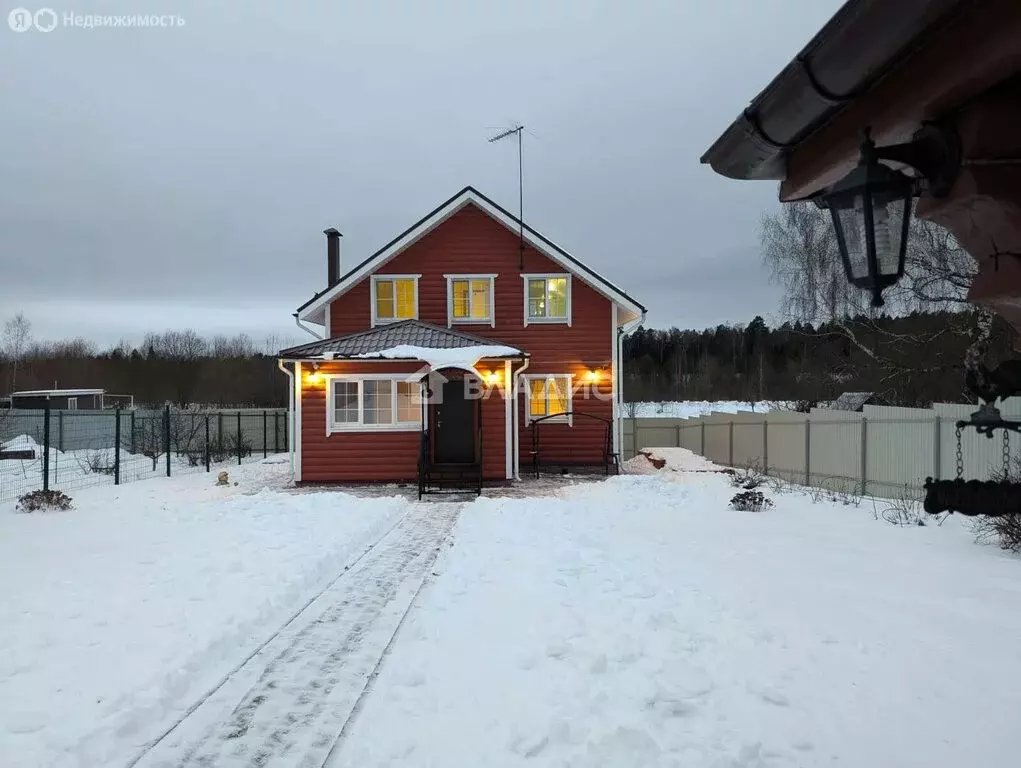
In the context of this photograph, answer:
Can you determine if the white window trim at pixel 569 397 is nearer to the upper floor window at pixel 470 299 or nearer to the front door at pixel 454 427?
the upper floor window at pixel 470 299

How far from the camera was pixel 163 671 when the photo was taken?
4242mm

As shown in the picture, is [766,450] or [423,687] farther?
[766,450]

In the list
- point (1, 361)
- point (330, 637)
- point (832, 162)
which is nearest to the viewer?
point (832, 162)

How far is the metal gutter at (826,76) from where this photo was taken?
165 cm

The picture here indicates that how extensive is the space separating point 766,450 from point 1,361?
6786 centimetres

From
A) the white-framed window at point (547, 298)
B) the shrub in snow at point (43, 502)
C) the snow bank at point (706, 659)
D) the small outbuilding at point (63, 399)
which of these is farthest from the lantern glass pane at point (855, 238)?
the small outbuilding at point (63, 399)

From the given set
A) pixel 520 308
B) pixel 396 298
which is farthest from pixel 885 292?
pixel 396 298

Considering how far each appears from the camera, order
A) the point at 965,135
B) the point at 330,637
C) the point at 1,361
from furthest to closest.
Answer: the point at 1,361, the point at 330,637, the point at 965,135

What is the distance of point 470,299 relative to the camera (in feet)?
55.5

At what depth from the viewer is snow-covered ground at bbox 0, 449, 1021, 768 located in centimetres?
342

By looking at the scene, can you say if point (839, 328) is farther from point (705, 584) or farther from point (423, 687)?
point (423, 687)

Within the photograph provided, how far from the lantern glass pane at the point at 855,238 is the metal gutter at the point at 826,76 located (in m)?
0.31

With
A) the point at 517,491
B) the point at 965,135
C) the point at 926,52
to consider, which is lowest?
the point at 517,491

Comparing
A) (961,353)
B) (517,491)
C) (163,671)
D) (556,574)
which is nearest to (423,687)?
(163,671)
